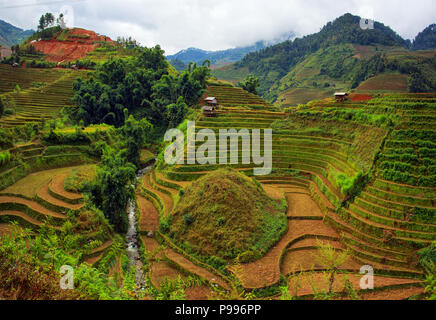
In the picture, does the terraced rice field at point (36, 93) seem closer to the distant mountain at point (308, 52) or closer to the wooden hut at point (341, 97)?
the wooden hut at point (341, 97)

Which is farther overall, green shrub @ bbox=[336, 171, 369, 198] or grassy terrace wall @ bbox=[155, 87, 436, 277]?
green shrub @ bbox=[336, 171, 369, 198]

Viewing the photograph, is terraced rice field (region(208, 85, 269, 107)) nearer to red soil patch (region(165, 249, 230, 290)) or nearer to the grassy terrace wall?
the grassy terrace wall

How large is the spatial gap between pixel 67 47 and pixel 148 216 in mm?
57559

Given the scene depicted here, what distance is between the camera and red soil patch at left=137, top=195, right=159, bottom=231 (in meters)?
18.8

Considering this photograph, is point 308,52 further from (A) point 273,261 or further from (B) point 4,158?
(B) point 4,158

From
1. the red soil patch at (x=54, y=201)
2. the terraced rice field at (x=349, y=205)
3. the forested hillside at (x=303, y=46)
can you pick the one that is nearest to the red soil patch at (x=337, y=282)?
the terraced rice field at (x=349, y=205)

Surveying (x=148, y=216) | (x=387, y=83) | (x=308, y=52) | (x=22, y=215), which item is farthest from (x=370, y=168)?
(x=308, y=52)

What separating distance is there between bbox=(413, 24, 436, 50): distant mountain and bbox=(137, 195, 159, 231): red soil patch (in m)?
128

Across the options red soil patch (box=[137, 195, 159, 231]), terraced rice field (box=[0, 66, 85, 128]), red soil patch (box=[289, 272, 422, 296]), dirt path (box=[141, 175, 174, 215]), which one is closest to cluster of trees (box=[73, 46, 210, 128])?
terraced rice field (box=[0, 66, 85, 128])

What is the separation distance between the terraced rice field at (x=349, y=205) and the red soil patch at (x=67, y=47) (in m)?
46.5

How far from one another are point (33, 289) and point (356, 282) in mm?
13315

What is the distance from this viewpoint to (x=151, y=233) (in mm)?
18156

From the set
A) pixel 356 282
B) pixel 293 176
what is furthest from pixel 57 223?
pixel 293 176
